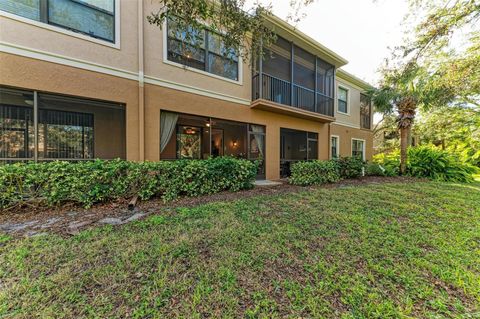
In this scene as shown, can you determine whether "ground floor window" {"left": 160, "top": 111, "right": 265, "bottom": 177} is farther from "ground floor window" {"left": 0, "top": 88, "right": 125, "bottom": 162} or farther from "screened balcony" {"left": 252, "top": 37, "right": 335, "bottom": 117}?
"ground floor window" {"left": 0, "top": 88, "right": 125, "bottom": 162}

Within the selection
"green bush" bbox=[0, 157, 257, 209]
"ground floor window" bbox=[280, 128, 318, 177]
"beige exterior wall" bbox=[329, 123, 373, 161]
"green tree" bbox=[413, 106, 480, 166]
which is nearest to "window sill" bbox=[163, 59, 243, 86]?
"green bush" bbox=[0, 157, 257, 209]

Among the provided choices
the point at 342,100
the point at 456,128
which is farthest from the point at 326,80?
the point at 456,128

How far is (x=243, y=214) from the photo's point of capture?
4.03 metres

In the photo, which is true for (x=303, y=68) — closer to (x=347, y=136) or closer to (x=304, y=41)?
(x=304, y=41)

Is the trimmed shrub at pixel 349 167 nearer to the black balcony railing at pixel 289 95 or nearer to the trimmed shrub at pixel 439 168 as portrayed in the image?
the black balcony railing at pixel 289 95

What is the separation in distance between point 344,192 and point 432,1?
8.54 m

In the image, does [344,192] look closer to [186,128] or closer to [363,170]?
[363,170]

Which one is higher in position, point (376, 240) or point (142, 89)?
point (142, 89)

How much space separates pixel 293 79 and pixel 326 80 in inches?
98.3

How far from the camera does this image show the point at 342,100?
13211 mm

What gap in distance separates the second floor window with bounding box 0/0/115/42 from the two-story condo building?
0.02 meters

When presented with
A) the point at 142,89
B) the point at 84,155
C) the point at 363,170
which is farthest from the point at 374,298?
the point at 363,170

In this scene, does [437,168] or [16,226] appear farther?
[437,168]

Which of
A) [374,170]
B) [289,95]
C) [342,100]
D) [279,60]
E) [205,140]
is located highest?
[279,60]
